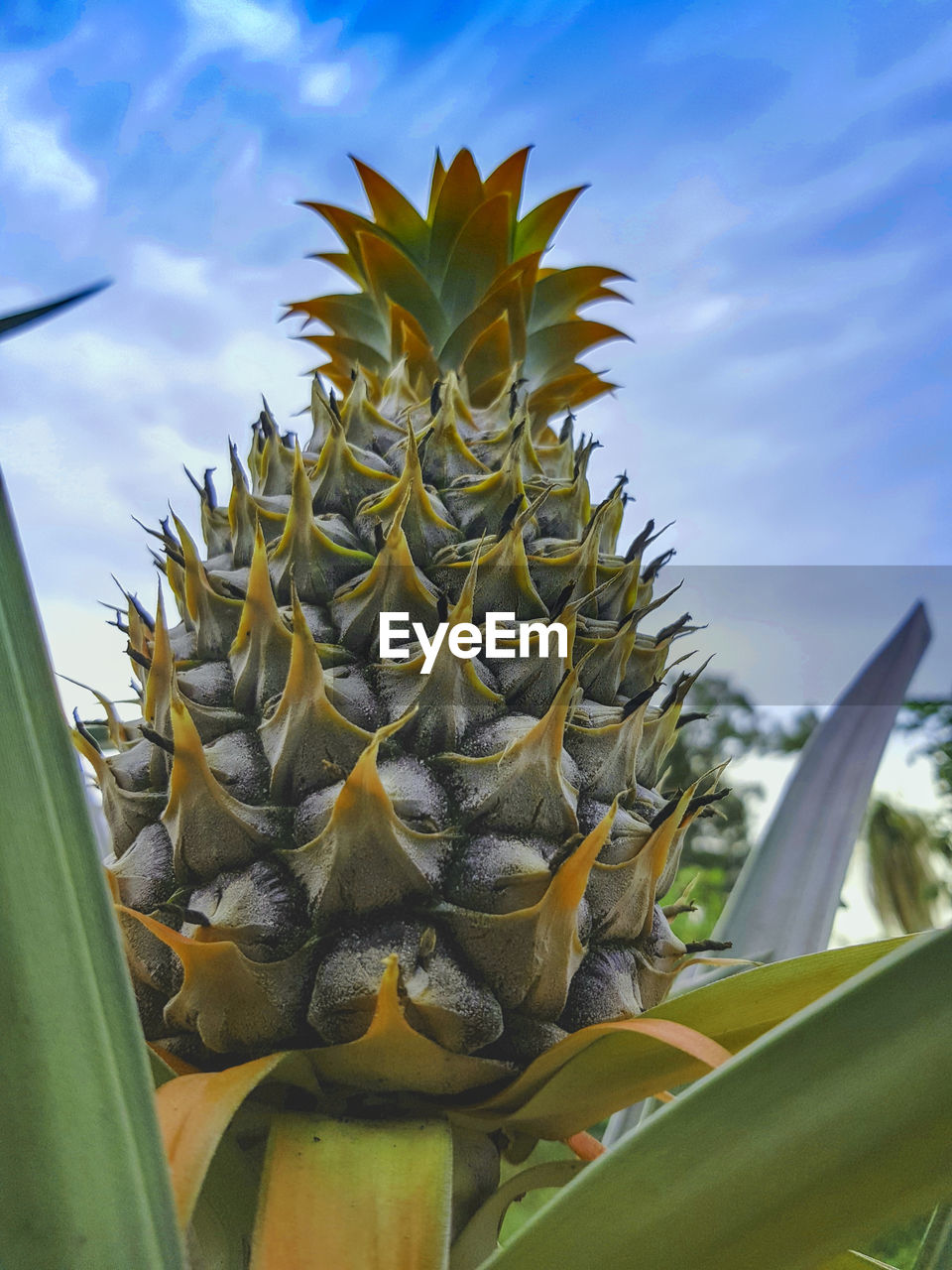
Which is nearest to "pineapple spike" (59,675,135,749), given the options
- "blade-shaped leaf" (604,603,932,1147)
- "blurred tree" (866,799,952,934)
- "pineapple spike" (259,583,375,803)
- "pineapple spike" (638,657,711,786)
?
"pineapple spike" (259,583,375,803)

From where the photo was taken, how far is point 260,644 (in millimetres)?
602

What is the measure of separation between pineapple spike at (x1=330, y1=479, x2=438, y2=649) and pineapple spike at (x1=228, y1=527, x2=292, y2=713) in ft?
0.17

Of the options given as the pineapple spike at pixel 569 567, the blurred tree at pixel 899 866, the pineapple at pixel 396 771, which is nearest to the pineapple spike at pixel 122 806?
the pineapple at pixel 396 771

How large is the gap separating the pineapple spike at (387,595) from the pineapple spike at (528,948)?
0.20 metres

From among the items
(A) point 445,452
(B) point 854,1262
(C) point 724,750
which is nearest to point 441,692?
(A) point 445,452

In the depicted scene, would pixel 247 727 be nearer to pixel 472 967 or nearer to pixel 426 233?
pixel 472 967

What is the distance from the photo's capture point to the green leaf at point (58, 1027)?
33 centimetres

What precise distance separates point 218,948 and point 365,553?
1.01 feet

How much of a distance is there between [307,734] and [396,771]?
60mm

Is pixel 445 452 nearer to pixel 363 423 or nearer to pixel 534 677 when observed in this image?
pixel 363 423

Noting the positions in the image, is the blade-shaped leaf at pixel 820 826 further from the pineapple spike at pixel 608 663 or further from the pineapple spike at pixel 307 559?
the pineapple spike at pixel 307 559

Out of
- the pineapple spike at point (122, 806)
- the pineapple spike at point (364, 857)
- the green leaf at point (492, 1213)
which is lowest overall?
the green leaf at point (492, 1213)

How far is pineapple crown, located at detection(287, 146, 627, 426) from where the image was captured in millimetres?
972

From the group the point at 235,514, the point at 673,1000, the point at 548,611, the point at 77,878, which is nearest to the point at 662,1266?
the point at 673,1000
